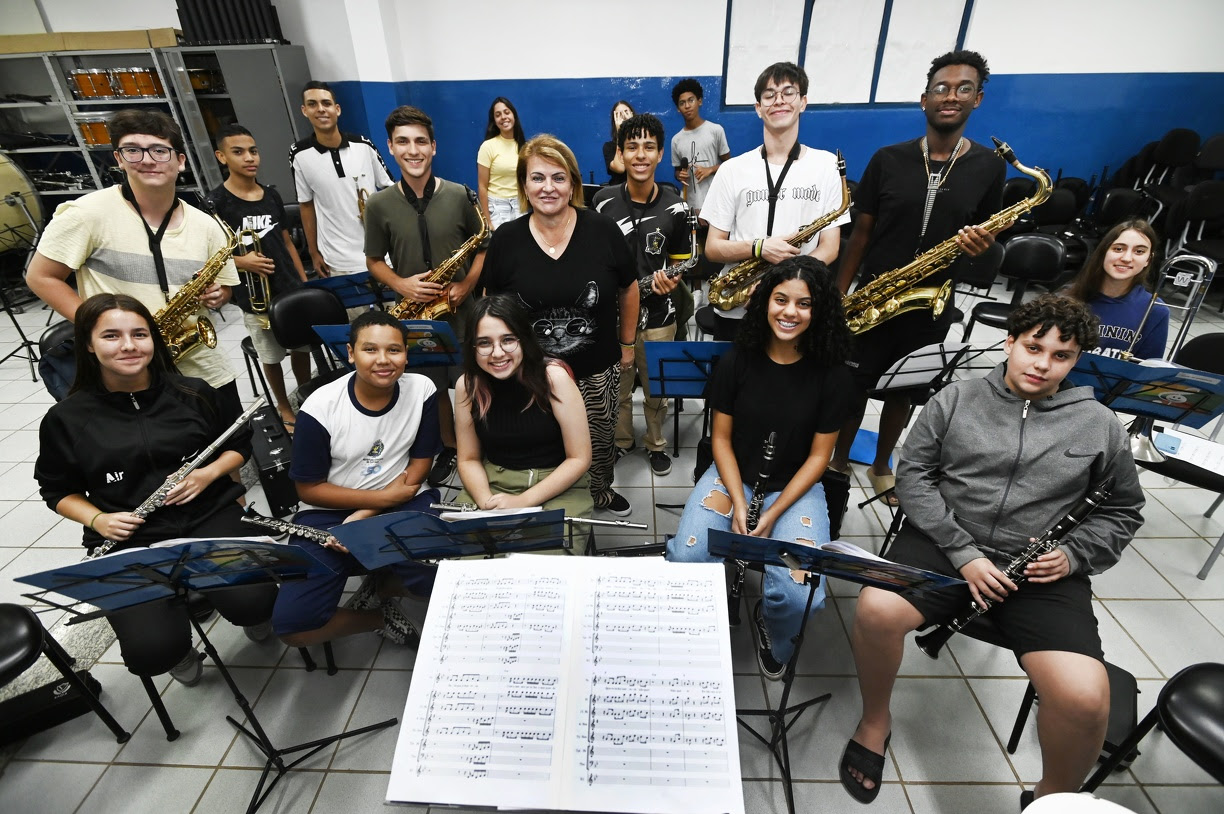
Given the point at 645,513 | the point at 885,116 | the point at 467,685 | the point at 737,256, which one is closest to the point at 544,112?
the point at 885,116

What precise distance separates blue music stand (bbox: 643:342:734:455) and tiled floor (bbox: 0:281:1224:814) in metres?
1.17

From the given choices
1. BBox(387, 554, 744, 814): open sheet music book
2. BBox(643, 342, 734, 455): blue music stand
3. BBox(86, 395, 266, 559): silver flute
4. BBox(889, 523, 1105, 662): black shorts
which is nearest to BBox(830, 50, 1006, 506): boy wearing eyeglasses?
BBox(643, 342, 734, 455): blue music stand

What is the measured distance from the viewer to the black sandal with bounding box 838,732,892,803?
2.03 metres

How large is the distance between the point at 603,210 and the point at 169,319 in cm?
226

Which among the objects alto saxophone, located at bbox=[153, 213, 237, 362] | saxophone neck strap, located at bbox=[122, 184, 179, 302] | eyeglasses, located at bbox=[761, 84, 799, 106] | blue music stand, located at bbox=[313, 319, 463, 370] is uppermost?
eyeglasses, located at bbox=[761, 84, 799, 106]

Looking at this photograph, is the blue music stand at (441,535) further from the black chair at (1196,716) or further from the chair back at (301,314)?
the chair back at (301,314)

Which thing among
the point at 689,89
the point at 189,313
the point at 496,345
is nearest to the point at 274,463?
the point at 189,313

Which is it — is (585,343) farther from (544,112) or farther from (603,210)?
(544,112)

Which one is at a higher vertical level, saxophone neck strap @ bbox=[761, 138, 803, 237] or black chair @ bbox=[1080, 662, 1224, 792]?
saxophone neck strap @ bbox=[761, 138, 803, 237]

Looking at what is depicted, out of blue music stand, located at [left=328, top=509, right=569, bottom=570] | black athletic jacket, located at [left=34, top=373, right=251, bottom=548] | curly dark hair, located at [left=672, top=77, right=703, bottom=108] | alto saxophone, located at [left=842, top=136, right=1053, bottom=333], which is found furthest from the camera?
curly dark hair, located at [left=672, top=77, right=703, bottom=108]

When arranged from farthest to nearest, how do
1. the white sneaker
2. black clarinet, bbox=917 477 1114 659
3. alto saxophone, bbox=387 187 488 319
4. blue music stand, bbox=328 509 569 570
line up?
alto saxophone, bbox=387 187 488 319 → the white sneaker → black clarinet, bbox=917 477 1114 659 → blue music stand, bbox=328 509 569 570

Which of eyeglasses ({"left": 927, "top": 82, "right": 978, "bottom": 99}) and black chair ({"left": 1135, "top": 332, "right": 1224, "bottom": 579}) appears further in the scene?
black chair ({"left": 1135, "top": 332, "right": 1224, "bottom": 579})

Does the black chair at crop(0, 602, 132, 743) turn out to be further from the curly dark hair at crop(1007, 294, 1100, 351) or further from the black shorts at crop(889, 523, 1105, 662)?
the curly dark hair at crop(1007, 294, 1100, 351)

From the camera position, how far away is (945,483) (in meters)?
2.20
